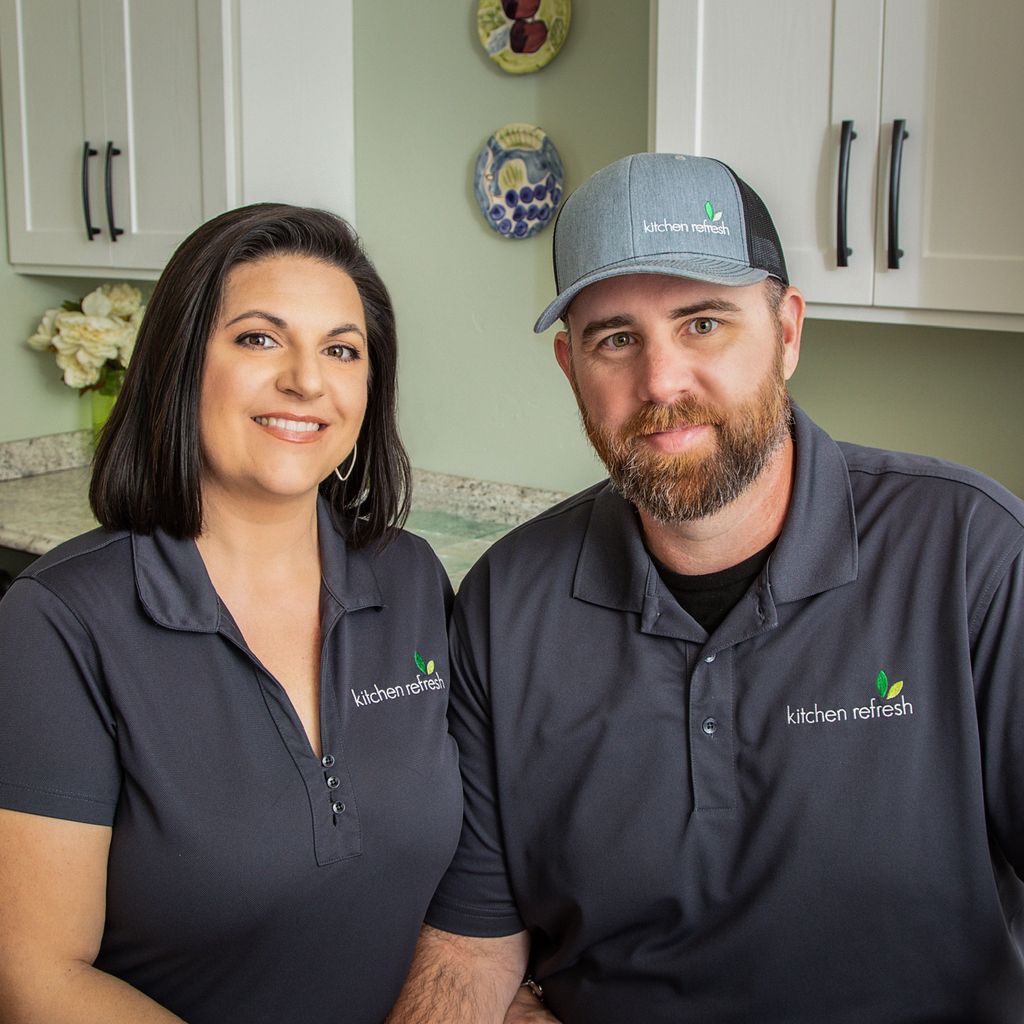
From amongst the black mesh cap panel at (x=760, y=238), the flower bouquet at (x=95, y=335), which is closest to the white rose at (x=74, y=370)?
the flower bouquet at (x=95, y=335)

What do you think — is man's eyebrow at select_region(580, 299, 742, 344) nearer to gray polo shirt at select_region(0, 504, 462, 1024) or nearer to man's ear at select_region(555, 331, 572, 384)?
man's ear at select_region(555, 331, 572, 384)

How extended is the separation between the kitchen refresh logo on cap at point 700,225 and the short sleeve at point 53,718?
0.75 meters

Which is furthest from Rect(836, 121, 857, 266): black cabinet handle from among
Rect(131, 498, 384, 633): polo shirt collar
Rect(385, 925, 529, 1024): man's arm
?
Rect(385, 925, 529, 1024): man's arm

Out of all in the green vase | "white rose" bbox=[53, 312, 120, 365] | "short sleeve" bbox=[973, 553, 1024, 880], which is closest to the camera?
"short sleeve" bbox=[973, 553, 1024, 880]

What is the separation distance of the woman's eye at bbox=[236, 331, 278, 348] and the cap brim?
333 mm

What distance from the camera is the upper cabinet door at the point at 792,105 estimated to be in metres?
1.91

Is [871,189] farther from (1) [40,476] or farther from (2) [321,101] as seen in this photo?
(1) [40,476]

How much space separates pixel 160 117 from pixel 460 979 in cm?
218

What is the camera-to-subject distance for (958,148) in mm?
1849

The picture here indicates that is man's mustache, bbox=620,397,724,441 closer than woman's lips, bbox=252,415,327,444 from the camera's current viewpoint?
Yes

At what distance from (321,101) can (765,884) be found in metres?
2.24

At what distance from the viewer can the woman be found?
1.26 m

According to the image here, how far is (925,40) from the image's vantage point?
6.05 feet

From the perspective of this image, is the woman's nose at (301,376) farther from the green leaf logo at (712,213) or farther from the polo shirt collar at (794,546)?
the green leaf logo at (712,213)
